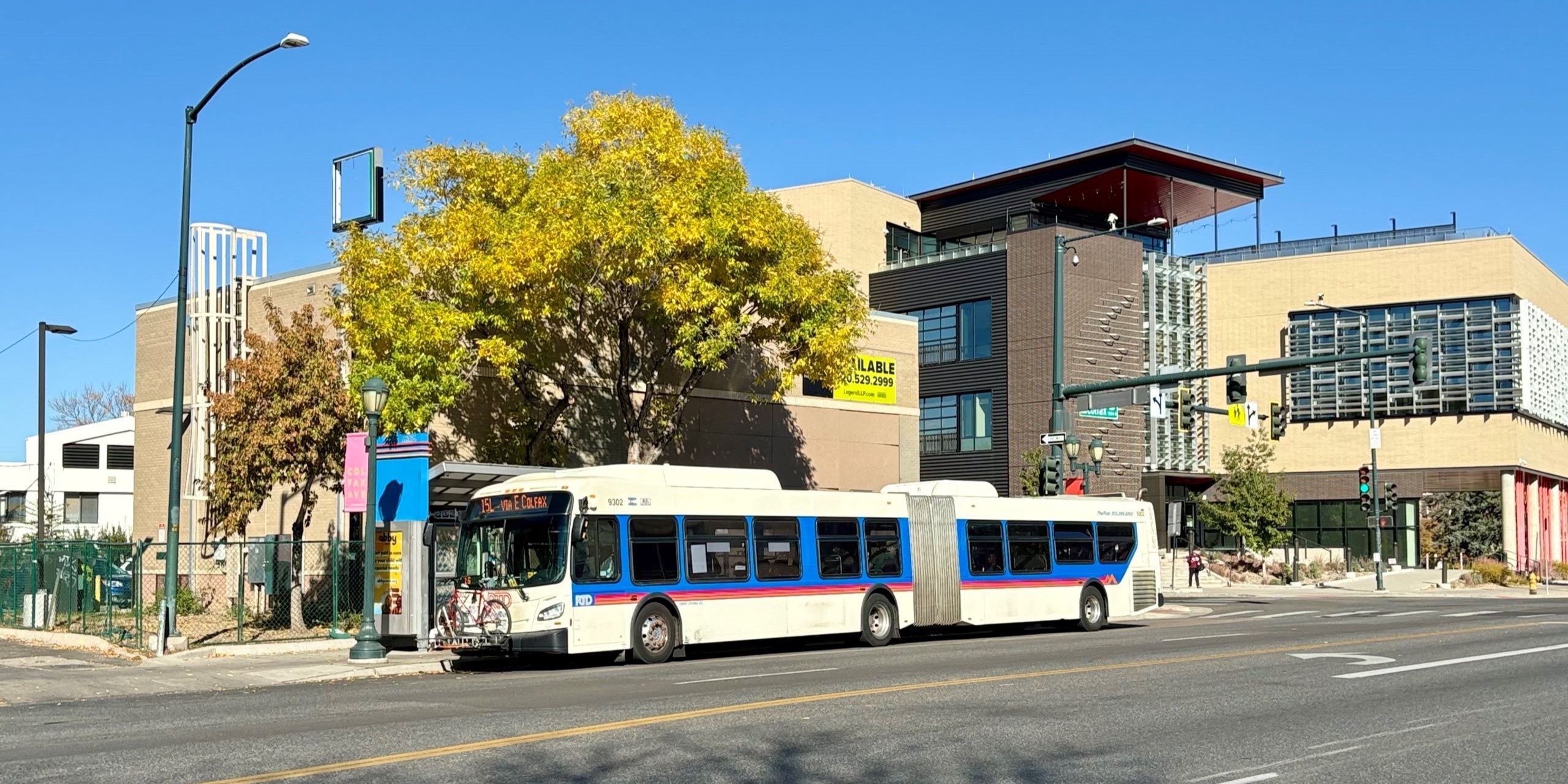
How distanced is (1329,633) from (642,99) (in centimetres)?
1713

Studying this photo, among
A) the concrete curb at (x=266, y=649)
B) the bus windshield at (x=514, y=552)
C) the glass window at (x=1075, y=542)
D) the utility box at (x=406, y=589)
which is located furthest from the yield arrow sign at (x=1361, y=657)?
the concrete curb at (x=266, y=649)

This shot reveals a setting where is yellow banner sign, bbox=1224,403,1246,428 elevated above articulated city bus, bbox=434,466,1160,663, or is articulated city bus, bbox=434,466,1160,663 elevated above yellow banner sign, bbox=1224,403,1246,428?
yellow banner sign, bbox=1224,403,1246,428

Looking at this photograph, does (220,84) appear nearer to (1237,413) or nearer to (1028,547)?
(1028,547)

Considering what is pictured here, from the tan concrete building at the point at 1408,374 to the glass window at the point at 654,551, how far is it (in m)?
52.0

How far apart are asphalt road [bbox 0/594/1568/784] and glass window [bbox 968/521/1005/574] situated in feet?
21.2

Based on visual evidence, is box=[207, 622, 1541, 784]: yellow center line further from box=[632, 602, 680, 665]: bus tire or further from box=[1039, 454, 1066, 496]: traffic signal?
box=[1039, 454, 1066, 496]: traffic signal

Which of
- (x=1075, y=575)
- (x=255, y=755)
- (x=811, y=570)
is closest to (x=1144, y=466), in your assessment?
(x=1075, y=575)

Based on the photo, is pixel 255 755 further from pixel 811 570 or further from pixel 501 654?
pixel 811 570

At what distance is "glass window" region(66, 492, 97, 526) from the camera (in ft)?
221

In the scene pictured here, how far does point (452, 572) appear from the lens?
25.8m

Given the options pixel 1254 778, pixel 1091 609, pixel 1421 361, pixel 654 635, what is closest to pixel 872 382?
pixel 1091 609

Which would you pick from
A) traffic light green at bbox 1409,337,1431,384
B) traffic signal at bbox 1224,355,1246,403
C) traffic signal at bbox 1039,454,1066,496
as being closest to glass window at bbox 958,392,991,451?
traffic signal at bbox 1224,355,1246,403

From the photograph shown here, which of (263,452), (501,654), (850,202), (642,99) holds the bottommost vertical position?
(501,654)

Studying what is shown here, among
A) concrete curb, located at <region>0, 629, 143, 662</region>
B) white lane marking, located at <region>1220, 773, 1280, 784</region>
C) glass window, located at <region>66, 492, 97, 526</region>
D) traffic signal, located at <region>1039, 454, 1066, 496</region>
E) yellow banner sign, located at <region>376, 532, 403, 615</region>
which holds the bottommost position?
concrete curb, located at <region>0, 629, 143, 662</region>
